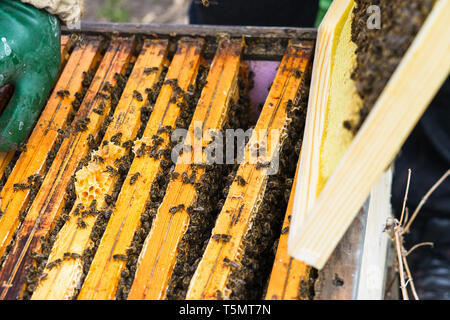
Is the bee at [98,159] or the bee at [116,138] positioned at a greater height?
the bee at [116,138]

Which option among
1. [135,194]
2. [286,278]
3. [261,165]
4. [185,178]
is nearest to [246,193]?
[261,165]

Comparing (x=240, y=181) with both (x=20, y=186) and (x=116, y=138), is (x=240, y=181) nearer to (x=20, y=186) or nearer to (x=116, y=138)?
(x=116, y=138)

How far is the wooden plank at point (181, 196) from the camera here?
2553mm

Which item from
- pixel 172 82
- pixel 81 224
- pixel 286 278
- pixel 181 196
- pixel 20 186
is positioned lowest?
pixel 286 278

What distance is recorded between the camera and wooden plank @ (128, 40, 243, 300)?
255 cm

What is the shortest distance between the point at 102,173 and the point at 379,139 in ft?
6.19

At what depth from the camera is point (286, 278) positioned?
2488 mm

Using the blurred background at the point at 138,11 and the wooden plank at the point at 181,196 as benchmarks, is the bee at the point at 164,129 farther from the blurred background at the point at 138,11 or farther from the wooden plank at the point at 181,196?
the blurred background at the point at 138,11

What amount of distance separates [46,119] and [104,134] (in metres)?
0.48

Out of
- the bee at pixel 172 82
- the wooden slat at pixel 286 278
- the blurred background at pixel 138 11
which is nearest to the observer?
the wooden slat at pixel 286 278

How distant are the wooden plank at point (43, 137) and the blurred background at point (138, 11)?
495cm

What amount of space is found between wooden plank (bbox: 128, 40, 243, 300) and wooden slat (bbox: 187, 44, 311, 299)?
21cm

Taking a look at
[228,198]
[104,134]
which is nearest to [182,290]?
[228,198]

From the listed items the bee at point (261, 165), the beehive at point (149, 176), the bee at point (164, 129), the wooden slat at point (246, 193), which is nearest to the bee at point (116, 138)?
the beehive at point (149, 176)
